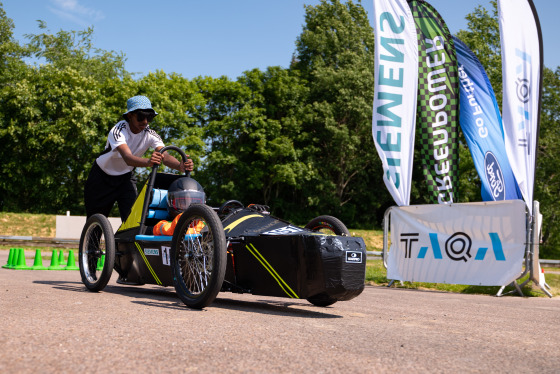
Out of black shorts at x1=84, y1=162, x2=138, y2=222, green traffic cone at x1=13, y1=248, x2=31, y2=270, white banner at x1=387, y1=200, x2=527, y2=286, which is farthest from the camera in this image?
green traffic cone at x1=13, y1=248, x2=31, y2=270

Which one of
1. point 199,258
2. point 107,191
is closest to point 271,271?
point 199,258

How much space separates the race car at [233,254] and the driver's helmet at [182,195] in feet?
0.06

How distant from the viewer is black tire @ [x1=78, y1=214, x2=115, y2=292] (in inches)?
248

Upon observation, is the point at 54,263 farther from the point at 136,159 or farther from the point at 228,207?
the point at 228,207

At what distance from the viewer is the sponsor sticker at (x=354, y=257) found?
485cm

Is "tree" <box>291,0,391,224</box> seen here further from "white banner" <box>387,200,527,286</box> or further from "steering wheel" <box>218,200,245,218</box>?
"steering wheel" <box>218,200,245,218</box>

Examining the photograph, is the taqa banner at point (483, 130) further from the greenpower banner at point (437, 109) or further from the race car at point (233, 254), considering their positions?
the race car at point (233, 254)

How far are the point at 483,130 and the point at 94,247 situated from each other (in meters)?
7.85

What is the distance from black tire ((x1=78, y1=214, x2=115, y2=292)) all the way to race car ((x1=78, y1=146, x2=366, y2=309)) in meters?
0.02

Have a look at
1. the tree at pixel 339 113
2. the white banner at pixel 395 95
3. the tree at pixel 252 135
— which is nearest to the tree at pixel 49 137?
the tree at pixel 252 135

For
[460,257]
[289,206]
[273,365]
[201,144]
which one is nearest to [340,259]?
[273,365]

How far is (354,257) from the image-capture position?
489cm

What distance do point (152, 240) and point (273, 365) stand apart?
10.9ft

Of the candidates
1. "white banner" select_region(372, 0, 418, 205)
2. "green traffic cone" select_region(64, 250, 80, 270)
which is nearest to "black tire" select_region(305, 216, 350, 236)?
"white banner" select_region(372, 0, 418, 205)
